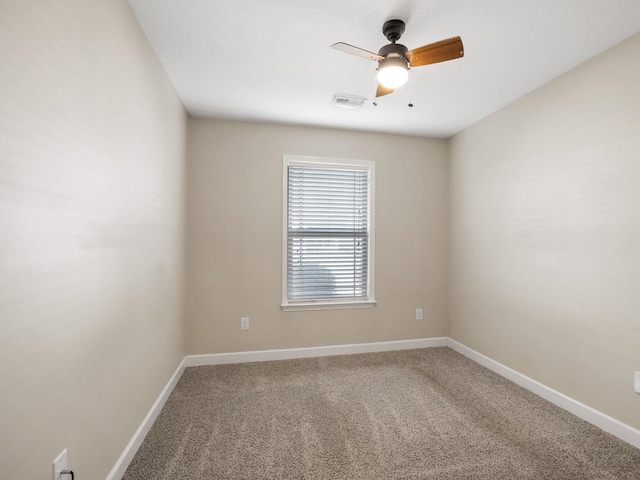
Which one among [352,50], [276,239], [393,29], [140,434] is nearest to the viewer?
[352,50]

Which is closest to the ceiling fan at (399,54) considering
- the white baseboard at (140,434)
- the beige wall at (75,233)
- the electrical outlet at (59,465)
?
the beige wall at (75,233)

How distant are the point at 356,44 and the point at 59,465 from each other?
8.37 feet

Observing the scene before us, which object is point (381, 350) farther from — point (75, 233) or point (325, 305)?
point (75, 233)

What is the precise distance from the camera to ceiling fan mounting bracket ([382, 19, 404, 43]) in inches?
69.4

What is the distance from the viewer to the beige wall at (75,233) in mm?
919

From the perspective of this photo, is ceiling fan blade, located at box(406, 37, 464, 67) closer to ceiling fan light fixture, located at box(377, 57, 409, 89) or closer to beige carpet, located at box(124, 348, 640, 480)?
ceiling fan light fixture, located at box(377, 57, 409, 89)

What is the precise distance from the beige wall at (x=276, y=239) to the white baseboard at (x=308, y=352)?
0.06m

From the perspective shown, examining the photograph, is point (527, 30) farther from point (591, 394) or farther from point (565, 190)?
point (591, 394)

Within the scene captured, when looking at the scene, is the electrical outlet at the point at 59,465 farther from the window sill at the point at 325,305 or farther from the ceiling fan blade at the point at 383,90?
the ceiling fan blade at the point at 383,90

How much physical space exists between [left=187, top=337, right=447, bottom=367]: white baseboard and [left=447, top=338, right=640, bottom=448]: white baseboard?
552mm

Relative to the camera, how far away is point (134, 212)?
5.94 feet

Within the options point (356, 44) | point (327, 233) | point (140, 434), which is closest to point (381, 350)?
point (327, 233)

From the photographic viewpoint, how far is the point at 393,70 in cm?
170

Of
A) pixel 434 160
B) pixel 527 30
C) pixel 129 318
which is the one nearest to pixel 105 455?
pixel 129 318
